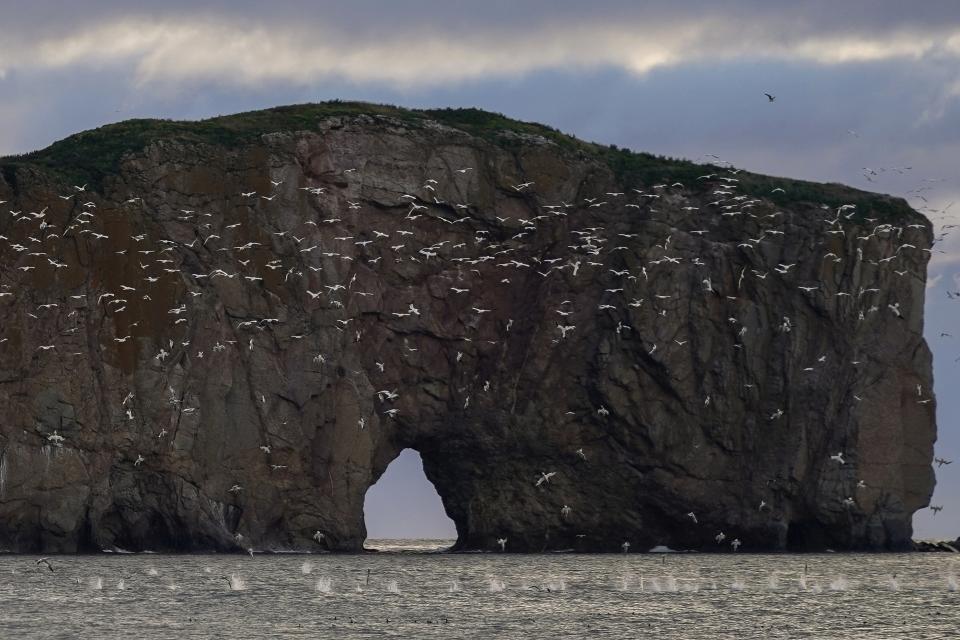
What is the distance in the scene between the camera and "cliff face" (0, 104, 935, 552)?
4070 inches

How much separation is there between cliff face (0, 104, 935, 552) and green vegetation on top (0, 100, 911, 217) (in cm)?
44

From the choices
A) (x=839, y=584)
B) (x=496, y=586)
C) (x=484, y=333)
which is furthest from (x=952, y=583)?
(x=484, y=333)

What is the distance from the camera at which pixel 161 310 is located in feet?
342

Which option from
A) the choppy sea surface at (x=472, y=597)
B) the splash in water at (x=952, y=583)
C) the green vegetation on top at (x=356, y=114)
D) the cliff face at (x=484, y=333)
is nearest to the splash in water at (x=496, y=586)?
the choppy sea surface at (x=472, y=597)

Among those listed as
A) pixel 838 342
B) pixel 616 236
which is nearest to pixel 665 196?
pixel 616 236

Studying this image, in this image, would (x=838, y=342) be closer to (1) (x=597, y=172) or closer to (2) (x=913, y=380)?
(2) (x=913, y=380)

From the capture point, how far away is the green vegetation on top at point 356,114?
108 metres

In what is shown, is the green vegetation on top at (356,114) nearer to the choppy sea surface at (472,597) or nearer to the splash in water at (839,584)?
Answer: the choppy sea surface at (472,597)

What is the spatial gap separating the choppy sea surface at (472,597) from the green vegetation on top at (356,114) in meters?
24.0

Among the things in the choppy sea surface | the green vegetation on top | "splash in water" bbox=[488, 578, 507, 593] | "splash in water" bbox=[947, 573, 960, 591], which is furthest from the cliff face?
"splash in water" bbox=[488, 578, 507, 593]

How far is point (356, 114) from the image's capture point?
115 m

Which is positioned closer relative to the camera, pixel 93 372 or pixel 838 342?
pixel 93 372

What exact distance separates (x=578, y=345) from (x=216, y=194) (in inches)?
906

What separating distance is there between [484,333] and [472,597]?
39.2 m
